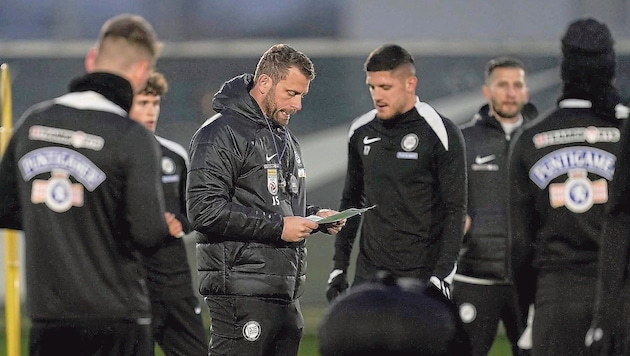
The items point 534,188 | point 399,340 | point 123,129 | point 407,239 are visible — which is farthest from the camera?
point 407,239

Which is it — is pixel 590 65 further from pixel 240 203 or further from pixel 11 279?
pixel 11 279

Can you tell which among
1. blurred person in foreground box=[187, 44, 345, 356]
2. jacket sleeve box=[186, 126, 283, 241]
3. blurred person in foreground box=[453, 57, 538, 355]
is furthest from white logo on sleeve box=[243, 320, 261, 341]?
blurred person in foreground box=[453, 57, 538, 355]

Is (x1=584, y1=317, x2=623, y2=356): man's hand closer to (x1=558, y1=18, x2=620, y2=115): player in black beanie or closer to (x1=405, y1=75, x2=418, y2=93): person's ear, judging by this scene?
(x1=558, y1=18, x2=620, y2=115): player in black beanie

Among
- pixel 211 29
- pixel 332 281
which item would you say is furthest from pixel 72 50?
pixel 332 281

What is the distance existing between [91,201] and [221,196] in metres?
0.97

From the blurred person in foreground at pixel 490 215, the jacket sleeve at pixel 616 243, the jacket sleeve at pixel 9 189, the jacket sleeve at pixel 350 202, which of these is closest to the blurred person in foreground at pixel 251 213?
the jacket sleeve at pixel 9 189

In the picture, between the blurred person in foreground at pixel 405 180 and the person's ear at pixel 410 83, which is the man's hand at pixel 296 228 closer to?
the blurred person in foreground at pixel 405 180

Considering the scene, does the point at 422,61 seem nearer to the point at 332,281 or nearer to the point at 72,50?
the point at 72,50

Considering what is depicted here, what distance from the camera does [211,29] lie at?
39.8 feet

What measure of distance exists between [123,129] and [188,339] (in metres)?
3.13

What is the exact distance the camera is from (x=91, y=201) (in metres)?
4.12

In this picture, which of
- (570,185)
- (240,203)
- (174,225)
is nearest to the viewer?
(570,185)

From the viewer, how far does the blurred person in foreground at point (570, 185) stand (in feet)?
16.0

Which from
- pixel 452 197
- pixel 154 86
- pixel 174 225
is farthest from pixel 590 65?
pixel 154 86
